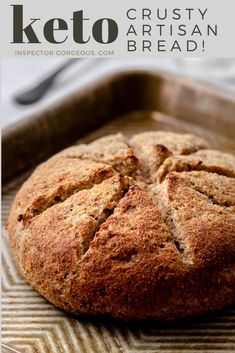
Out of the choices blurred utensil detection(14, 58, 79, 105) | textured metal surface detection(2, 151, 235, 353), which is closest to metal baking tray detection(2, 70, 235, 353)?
textured metal surface detection(2, 151, 235, 353)

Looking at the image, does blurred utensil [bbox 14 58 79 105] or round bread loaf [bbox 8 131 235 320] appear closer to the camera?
round bread loaf [bbox 8 131 235 320]

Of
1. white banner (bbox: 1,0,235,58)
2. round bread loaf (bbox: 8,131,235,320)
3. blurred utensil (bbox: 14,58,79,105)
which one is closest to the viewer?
round bread loaf (bbox: 8,131,235,320)

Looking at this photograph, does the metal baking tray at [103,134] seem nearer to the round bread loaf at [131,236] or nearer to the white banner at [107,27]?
the round bread loaf at [131,236]

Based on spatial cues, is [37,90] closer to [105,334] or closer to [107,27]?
[107,27]

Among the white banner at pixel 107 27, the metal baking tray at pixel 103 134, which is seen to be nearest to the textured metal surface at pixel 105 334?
the metal baking tray at pixel 103 134

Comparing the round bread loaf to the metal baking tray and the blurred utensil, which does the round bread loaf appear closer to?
the metal baking tray

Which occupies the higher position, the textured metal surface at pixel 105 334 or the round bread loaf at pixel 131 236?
the round bread loaf at pixel 131 236

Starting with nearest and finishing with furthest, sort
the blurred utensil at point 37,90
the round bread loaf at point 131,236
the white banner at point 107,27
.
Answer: the round bread loaf at point 131,236 < the white banner at point 107,27 < the blurred utensil at point 37,90

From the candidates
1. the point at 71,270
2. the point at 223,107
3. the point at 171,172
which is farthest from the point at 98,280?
the point at 223,107
